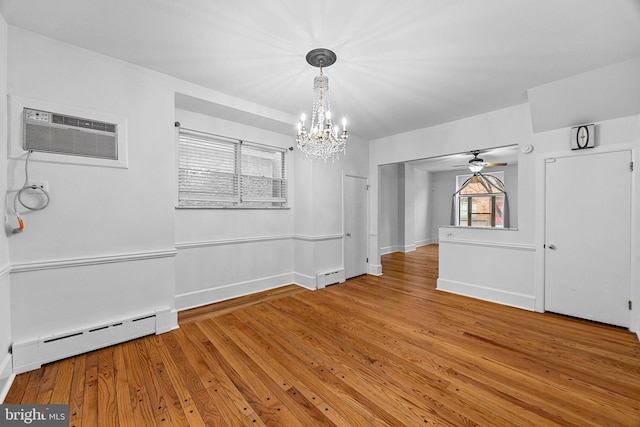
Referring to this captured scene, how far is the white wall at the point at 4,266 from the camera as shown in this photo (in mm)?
1910

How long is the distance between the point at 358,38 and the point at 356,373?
9.13 feet

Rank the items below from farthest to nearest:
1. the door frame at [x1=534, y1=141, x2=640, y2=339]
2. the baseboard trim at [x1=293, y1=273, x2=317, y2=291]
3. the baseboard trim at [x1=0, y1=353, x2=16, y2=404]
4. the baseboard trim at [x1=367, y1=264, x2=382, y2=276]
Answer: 1. the baseboard trim at [x1=367, y1=264, x2=382, y2=276]
2. the baseboard trim at [x1=293, y1=273, x2=317, y2=291]
3. the door frame at [x1=534, y1=141, x2=640, y2=339]
4. the baseboard trim at [x1=0, y1=353, x2=16, y2=404]

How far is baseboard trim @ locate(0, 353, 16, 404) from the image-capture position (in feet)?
5.96

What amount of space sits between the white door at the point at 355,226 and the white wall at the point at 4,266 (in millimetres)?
4142

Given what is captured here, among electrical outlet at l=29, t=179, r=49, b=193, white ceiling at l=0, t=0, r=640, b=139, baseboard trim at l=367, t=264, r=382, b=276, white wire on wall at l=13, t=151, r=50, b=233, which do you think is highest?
white ceiling at l=0, t=0, r=640, b=139

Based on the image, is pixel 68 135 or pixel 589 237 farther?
pixel 589 237

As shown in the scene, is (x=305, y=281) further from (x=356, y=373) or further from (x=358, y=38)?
(x=358, y=38)

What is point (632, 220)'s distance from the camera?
2.86 m

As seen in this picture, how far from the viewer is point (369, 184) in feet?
17.7

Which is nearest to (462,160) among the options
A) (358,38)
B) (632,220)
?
(632,220)

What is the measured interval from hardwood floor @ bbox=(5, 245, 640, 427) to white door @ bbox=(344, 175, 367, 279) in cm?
180

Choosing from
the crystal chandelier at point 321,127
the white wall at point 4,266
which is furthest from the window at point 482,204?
the white wall at point 4,266

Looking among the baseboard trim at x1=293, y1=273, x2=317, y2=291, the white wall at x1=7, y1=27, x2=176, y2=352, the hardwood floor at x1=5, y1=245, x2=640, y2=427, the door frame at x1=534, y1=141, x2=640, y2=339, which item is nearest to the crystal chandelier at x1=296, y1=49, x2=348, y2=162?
A: the white wall at x1=7, y1=27, x2=176, y2=352

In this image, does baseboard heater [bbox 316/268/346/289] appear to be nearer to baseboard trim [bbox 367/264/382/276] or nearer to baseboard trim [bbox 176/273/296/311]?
baseboard trim [bbox 176/273/296/311]
